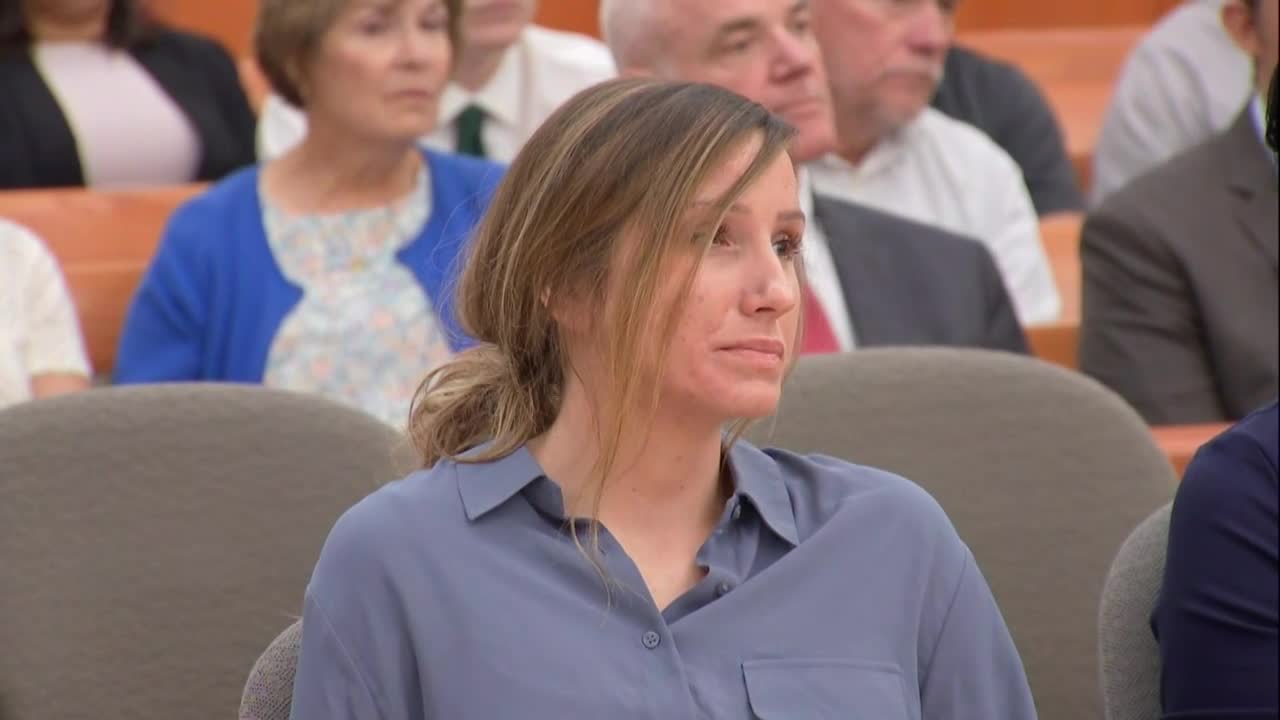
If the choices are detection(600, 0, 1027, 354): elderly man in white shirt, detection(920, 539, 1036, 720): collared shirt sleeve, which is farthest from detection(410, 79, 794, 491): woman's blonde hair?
detection(600, 0, 1027, 354): elderly man in white shirt

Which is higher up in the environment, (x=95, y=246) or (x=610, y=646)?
(x=610, y=646)

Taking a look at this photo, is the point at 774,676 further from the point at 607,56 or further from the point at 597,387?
the point at 607,56

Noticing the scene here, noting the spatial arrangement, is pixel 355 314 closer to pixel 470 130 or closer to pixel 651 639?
pixel 470 130

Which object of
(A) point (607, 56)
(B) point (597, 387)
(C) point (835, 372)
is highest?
(B) point (597, 387)

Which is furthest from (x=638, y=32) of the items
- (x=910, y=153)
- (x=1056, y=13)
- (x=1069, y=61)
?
(x=1056, y=13)

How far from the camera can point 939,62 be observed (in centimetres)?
307

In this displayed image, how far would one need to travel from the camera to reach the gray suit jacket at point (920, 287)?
2.42 m

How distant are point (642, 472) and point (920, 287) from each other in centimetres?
110

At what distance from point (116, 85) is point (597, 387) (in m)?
2.16

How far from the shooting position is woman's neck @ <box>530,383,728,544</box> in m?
1.39

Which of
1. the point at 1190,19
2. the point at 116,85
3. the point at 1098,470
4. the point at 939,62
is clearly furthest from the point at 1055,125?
the point at 1098,470

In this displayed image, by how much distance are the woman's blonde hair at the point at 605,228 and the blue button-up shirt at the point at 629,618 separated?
6 centimetres

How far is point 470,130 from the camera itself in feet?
10.6

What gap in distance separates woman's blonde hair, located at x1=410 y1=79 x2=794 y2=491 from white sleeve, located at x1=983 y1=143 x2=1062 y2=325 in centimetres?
159
